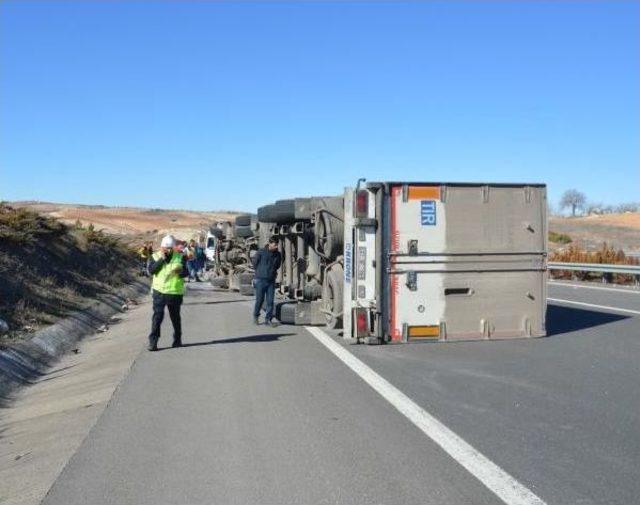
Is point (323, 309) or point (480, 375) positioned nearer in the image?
point (480, 375)

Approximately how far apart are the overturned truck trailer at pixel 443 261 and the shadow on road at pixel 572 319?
145 centimetres

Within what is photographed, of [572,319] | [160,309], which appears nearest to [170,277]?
[160,309]

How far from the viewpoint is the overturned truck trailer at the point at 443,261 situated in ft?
36.8

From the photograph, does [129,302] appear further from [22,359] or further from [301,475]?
[301,475]

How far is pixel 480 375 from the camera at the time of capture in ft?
29.6

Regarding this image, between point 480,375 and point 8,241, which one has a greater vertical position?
point 8,241

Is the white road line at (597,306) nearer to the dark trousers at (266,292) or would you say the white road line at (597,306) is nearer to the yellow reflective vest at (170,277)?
the dark trousers at (266,292)

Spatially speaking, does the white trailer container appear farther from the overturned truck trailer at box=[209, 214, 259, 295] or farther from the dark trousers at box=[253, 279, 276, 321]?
the overturned truck trailer at box=[209, 214, 259, 295]

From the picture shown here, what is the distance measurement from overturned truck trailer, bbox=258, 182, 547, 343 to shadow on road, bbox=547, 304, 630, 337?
145 cm

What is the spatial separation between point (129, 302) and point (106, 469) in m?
16.8

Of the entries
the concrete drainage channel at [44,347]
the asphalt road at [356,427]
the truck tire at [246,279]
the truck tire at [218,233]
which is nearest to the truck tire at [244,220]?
the truck tire at [246,279]

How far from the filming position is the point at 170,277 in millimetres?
11305

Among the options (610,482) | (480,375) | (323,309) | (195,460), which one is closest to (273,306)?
(323,309)

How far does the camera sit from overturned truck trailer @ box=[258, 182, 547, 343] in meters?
11.2
